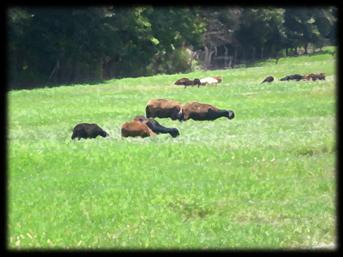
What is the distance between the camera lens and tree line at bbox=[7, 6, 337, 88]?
1537 inches

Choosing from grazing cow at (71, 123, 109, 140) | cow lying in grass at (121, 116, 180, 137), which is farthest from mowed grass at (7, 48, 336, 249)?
grazing cow at (71, 123, 109, 140)

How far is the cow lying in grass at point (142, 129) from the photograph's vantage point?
1525 cm

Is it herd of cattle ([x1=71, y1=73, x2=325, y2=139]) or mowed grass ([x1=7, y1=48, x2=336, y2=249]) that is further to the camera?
herd of cattle ([x1=71, y1=73, x2=325, y2=139])

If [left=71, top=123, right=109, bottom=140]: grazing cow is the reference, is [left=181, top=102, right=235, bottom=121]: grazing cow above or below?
below

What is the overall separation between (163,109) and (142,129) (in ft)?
14.3

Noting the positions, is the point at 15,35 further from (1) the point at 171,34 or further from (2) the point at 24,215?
(2) the point at 24,215

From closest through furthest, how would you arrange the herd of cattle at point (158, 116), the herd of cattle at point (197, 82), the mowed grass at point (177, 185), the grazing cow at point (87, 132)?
1. the mowed grass at point (177, 185)
2. the grazing cow at point (87, 132)
3. the herd of cattle at point (158, 116)
4. the herd of cattle at point (197, 82)

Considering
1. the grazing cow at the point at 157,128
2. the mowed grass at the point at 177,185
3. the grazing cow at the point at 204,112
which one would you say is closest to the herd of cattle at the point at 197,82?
the grazing cow at the point at 204,112

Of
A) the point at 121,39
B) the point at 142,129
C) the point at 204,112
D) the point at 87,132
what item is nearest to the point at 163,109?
the point at 204,112

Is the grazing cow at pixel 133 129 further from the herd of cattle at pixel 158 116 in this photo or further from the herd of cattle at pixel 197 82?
the herd of cattle at pixel 197 82

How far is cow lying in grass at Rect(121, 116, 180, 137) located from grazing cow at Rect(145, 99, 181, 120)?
3.66 metres

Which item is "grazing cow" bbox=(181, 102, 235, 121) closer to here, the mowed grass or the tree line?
the mowed grass

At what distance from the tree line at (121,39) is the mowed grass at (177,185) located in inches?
815

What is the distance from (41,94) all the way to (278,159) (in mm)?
16940
